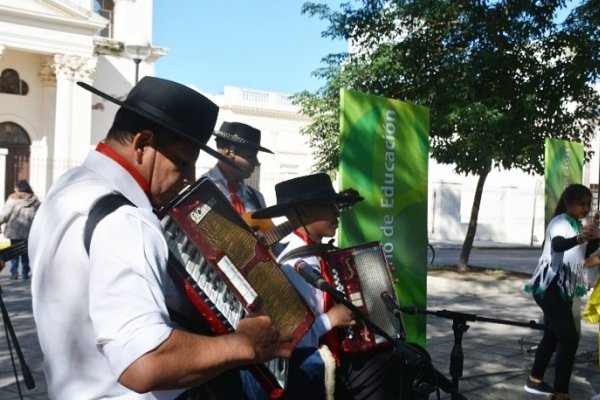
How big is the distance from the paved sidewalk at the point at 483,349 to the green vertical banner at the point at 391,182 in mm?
813

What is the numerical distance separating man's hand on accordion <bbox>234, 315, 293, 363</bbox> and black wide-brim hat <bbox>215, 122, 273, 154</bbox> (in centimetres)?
380

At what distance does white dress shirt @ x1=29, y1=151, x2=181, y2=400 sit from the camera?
5.57ft

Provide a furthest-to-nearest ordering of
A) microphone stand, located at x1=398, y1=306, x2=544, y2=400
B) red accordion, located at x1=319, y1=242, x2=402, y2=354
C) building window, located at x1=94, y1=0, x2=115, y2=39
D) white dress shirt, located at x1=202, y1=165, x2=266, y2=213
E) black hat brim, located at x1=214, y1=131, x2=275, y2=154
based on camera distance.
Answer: building window, located at x1=94, y1=0, x2=115, y2=39 < black hat brim, located at x1=214, y1=131, x2=275, y2=154 < white dress shirt, located at x1=202, y1=165, x2=266, y2=213 < red accordion, located at x1=319, y1=242, x2=402, y2=354 < microphone stand, located at x1=398, y1=306, x2=544, y2=400

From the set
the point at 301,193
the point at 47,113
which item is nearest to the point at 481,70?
the point at 301,193

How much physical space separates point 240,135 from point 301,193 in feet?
5.70

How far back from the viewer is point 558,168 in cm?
878

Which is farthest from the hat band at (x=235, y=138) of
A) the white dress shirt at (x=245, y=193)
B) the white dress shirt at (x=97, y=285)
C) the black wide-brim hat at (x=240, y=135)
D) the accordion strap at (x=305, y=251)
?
the white dress shirt at (x=97, y=285)

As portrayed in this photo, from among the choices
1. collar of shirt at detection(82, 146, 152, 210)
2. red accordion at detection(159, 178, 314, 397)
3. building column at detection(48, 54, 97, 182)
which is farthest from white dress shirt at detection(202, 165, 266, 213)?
building column at detection(48, 54, 97, 182)

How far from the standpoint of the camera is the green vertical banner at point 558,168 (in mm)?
8461

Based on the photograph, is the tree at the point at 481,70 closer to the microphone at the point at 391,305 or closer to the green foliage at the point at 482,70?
the green foliage at the point at 482,70

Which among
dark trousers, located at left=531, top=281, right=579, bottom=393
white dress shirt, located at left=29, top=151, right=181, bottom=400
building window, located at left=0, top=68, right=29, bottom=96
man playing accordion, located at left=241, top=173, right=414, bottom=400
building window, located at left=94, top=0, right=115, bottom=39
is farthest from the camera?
building window, located at left=94, top=0, right=115, bottom=39

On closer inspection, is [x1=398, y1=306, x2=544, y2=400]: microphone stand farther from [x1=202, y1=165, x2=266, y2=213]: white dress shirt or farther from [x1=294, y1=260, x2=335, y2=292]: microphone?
[x1=202, y1=165, x2=266, y2=213]: white dress shirt

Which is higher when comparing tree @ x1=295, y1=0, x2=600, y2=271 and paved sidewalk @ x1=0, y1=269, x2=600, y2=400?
tree @ x1=295, y1=0, x2=600, y2=271

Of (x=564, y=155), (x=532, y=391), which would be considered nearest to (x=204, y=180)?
(x=532, y=391)
